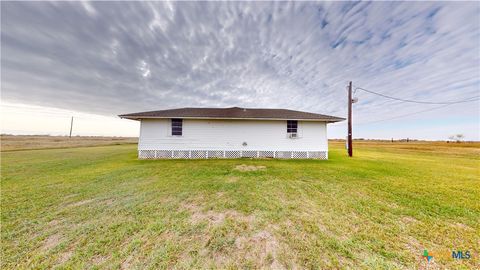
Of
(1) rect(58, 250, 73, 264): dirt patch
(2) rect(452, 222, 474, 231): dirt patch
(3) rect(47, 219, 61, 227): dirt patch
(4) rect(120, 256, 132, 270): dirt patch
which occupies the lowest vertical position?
(3) rect(47, 219, 61, 227): dirt patch

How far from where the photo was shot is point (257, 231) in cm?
272

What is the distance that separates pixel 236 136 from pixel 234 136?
15 cm

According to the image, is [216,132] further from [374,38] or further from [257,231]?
[374,38]

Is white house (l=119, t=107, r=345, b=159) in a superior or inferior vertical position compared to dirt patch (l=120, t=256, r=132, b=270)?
superior

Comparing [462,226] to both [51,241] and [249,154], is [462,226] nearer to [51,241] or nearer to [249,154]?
[51,241]

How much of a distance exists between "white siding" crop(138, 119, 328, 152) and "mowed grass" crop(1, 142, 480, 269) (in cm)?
567

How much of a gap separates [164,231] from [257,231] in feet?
5.38

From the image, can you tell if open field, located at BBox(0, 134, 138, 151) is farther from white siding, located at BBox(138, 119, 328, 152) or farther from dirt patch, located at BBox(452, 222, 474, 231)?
dirt patch, located at BBox(452, 222, 474, 231)

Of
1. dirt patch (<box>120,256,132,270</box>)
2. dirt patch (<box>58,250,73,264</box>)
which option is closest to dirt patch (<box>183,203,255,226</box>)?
dirt patch (<box>120,256,132,270</box>)

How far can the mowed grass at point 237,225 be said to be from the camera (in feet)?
6.89

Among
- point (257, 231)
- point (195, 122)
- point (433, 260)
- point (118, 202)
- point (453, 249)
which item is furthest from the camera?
point (195, 122)

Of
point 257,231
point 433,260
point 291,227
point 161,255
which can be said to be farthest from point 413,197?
point 161,255

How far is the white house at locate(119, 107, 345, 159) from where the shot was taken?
1080 centimetres

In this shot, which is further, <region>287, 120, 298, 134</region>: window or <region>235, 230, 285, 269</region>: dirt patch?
<region>287, 120, 298, 134</region>: window
